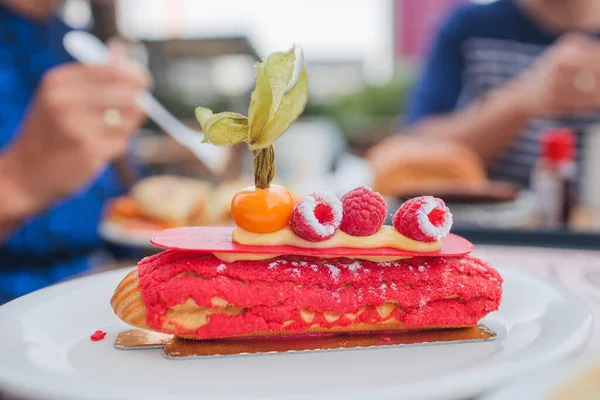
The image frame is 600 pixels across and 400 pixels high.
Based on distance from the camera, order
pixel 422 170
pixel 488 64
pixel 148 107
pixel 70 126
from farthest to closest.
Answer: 1. pixel 488 64
2. pixel 422 170
3. pixel 148 107
4. pixel 70 126

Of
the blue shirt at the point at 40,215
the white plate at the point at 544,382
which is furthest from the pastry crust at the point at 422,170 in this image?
the white plate at the point at 544,382

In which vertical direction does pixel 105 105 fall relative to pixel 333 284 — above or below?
above

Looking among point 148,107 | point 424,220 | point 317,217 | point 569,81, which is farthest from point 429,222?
point 569,81

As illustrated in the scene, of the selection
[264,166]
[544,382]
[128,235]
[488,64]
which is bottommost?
[128,235]

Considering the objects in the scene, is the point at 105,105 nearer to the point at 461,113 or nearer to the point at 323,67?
the point at 461,113

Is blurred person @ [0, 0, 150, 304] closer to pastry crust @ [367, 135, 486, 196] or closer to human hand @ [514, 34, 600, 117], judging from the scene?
pastry crust @ [367, 135, 486, 196]

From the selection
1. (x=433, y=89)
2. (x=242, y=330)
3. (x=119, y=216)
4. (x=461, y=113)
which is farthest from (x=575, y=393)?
(x=433, y=89)

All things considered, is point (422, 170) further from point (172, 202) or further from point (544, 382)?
point (544, 382)

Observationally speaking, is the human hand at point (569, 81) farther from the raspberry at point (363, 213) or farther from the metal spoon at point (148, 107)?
the raspberry at point (363, 213)
